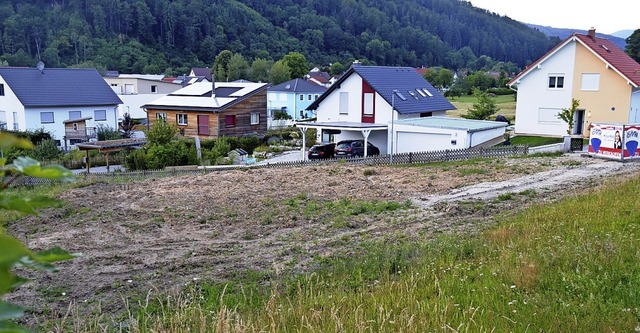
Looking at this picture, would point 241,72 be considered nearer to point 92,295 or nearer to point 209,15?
point 209,15

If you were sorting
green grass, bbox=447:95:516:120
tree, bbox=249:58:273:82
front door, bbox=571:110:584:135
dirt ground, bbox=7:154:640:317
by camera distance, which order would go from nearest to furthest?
dirt ground, bbox=7:154:640:317, front door, bbox=571:110:584:135, green grass, bbox=447:95:516:120, tree, bbox=249:58:273:82

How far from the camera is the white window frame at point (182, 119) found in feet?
148

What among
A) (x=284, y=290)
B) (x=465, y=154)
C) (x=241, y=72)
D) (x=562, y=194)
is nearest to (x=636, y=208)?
(x=562, y=194)

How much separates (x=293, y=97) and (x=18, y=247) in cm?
6718

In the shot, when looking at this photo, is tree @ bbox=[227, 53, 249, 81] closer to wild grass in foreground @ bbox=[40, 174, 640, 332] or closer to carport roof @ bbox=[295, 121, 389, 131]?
carport roof @ bbox=[295, 121, 389, 131]

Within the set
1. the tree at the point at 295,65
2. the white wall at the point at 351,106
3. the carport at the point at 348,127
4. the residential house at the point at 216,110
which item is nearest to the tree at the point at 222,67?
the tree at the point at 295,65

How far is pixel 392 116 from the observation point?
108ft

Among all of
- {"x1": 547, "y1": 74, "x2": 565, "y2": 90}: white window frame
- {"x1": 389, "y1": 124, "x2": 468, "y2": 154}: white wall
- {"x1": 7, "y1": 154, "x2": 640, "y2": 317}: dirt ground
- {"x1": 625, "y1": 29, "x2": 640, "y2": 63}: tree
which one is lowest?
{"x1": 7, "y1": 154, "x2": 640, "y2": 317}: dirt ground

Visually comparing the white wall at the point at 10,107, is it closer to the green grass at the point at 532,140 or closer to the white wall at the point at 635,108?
the green grass at the point at 532,140

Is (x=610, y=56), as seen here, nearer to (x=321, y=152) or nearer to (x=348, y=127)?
(x=348, y=127)

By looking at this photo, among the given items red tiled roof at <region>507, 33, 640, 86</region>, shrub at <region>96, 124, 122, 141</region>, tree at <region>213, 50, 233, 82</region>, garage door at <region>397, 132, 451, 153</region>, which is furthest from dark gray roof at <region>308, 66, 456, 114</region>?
tree at <region>213, 50, 233, 82</region>

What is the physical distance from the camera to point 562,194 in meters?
15.0

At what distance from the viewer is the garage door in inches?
1247

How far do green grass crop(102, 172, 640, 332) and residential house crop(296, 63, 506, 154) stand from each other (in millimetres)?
22372
